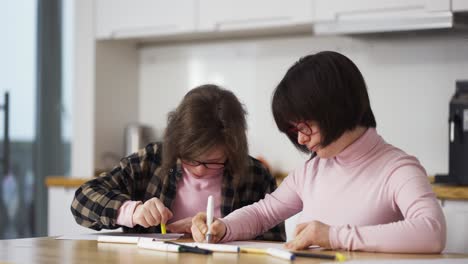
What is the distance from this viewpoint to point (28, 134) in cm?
421

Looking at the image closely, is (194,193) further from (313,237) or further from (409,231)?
(409,231)

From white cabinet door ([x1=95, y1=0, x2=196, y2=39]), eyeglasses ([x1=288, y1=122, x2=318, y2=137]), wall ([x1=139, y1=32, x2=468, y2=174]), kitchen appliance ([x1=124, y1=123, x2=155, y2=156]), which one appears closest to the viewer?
eyeglasses ([x1=288, y1=122, x2=318, y2=137])

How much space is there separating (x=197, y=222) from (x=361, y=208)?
1.22ft

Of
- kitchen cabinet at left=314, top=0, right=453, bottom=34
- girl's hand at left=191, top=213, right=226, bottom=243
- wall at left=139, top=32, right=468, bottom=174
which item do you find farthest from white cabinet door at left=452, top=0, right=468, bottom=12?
girl's hand at left=191, top=213, right=226, bottom=243

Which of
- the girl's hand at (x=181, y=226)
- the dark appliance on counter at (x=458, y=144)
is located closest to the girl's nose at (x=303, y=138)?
the girl's hand at (x=181, y=226)

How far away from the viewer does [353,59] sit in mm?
3566

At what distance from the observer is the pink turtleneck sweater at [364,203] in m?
1.54

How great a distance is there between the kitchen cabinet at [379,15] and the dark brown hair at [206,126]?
1.33m

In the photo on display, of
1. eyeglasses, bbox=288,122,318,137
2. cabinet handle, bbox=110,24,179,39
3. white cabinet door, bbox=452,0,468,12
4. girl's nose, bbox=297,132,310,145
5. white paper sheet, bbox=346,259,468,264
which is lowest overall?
white paper sheet, bbox=346,259,468,264

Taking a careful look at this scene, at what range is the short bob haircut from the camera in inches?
63.8

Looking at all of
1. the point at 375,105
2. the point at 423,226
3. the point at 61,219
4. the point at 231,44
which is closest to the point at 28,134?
the point at 61,219

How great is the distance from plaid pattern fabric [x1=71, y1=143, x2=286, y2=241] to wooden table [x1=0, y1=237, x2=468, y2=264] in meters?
0.31

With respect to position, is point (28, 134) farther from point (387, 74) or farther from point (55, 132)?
point (387, 74)

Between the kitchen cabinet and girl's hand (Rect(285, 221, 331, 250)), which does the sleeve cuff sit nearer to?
girl's hand (Rect(285, 221, 331, 250))
